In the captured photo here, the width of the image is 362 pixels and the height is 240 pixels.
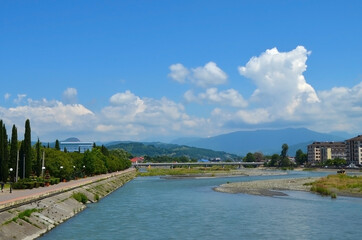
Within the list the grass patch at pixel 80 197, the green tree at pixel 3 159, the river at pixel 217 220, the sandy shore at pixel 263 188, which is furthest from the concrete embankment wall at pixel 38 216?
the sandy shore at pixel 263 188

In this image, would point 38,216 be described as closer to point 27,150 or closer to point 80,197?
point 80,197

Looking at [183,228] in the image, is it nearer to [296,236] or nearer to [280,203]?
[296,236]

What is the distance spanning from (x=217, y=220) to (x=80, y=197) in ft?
71.6

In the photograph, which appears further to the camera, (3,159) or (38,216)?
(3,159)

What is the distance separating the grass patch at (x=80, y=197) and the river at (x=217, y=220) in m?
1.44

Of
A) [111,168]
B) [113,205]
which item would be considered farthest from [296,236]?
[111,168]

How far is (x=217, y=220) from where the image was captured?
4656cm

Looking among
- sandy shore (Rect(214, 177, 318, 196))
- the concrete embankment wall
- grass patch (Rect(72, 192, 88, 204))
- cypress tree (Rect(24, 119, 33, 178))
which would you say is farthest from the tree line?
sandy shore (Rect(214, 177, 318, 196))

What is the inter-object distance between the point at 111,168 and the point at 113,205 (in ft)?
274

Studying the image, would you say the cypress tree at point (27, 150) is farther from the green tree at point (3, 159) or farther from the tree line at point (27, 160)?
the green tree at point (3, 159)

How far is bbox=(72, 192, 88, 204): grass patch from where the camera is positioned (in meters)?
58.5

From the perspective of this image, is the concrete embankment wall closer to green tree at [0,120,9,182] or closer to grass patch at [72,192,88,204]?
grass patch at [72,192,88,204]

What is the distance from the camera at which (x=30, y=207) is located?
42.3m

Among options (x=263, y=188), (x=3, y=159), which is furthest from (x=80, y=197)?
(x=263, y=188)
